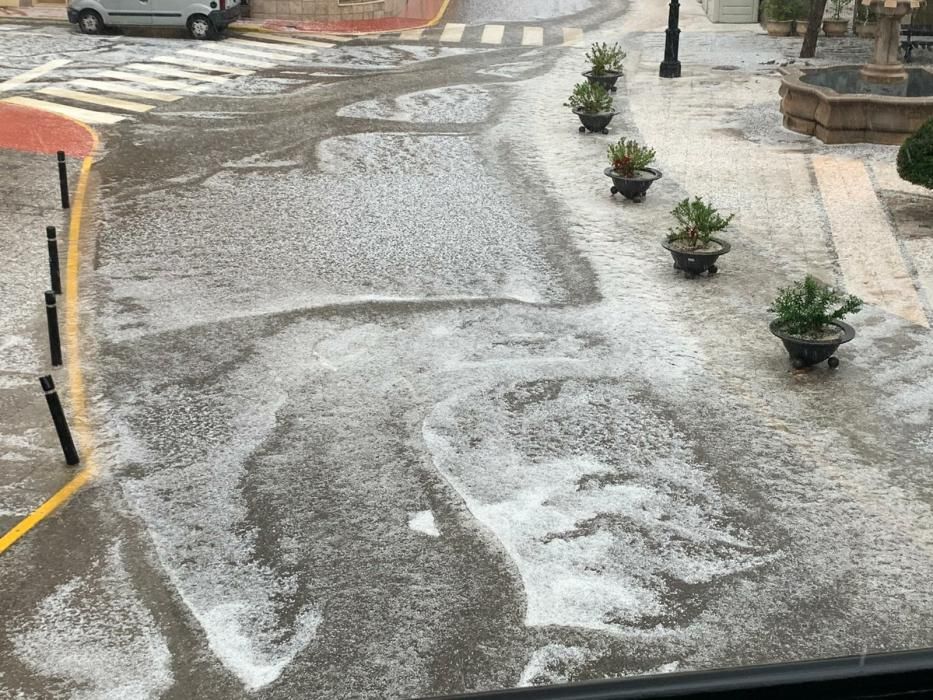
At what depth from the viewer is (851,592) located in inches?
312

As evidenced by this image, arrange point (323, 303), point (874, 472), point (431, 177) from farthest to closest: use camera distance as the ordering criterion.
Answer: point (431, 177), point (323, 303), point (874, 472)

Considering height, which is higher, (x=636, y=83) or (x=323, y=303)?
(x=636, y=83)

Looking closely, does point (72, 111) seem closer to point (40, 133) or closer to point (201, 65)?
point (40, 133)

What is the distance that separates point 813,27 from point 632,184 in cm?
1346

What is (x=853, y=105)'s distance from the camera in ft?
64.1

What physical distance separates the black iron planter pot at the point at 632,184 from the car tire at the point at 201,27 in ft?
57.0

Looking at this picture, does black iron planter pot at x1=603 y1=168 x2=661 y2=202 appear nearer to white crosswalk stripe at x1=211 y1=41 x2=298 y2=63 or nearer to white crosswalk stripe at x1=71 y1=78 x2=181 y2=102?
white crosswalk stripe at x1=71 y1=78 x2=181 y2=102

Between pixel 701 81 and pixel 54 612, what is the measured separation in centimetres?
2171

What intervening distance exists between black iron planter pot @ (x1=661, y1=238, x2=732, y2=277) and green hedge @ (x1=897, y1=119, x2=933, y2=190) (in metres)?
3.58

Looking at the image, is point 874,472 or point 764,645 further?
point 874,472

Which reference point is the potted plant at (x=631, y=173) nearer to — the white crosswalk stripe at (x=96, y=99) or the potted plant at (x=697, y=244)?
the potted plant at (x=697, y=244)

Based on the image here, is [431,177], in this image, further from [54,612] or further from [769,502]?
[54,612]

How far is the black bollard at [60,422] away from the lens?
9602mm

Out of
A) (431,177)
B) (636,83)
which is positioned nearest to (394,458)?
(431,177)
